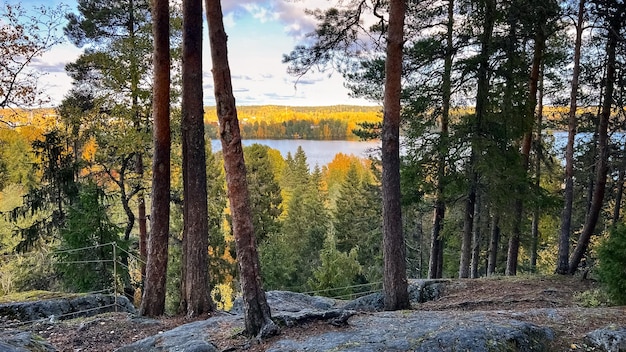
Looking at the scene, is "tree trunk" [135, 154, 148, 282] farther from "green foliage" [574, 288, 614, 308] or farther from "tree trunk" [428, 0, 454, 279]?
"green foliage" [574, 288, 614, 308]

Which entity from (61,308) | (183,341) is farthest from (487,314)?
(61,308)

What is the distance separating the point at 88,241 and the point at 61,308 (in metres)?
4.20

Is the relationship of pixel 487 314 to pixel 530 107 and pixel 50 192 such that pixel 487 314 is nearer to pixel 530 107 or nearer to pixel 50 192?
pixel 530 107

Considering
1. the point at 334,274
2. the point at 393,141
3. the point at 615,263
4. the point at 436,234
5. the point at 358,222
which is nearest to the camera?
the point at 615,263

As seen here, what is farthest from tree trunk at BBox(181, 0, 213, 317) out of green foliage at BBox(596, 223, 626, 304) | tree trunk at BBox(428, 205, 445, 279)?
tree trunk at BBox(428, 205, 445, 279)

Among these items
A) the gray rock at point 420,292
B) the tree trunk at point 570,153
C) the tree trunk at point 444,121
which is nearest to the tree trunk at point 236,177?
the gray rock at point 420,292

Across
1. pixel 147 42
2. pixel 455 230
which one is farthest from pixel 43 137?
pixel 455 230

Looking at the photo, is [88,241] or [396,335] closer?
[396,335]

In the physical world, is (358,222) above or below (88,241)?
below

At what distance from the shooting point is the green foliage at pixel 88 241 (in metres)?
11.0

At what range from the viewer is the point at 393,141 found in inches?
231

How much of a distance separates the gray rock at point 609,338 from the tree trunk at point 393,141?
8.53 ft

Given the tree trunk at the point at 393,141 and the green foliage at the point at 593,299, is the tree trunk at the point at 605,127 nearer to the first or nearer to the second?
the green foliage at the point at 593,299

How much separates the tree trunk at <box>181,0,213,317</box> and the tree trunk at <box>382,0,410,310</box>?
9.31 feet
